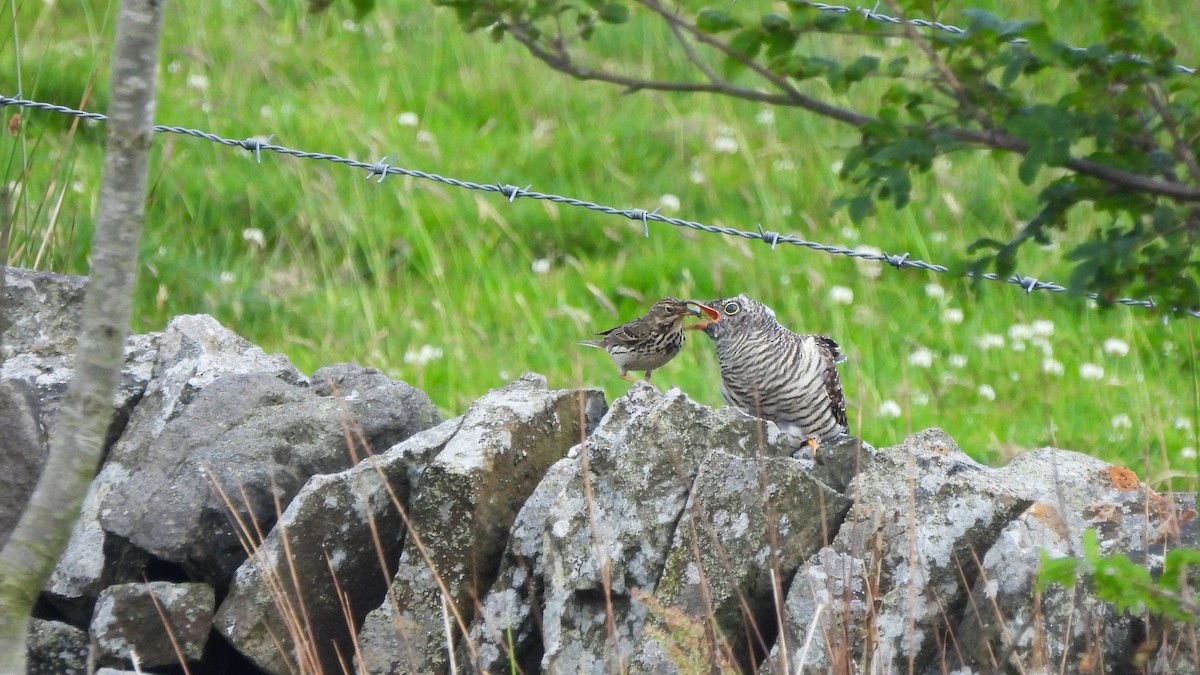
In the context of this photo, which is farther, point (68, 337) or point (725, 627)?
point (68, 337)

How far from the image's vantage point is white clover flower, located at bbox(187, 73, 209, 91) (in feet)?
29.9

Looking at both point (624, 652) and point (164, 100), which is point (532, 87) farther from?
point (624, 652)

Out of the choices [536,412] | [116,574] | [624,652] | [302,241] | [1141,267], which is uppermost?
[1141,267]

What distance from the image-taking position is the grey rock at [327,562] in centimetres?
339

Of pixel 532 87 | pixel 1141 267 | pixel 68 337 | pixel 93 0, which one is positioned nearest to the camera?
pixel 1141 267

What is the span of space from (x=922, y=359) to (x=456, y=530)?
362 cm

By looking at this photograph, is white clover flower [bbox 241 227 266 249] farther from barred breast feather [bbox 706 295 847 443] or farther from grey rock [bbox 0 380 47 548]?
grey rock [bbox 0 380 47 548]

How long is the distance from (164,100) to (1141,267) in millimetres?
7483

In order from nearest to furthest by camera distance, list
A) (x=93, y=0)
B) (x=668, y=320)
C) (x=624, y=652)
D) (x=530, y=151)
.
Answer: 1. (x=624, y=652)
2. (x=668, y=320)
3. (x=530, y=151)
4. (x=93, y=0)

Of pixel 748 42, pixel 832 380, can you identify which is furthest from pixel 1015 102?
pixel 832 380

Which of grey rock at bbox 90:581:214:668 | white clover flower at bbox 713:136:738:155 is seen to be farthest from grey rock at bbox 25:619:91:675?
white clover flower at bbox 713:136:738:155

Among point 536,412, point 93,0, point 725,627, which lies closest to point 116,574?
point 536,412

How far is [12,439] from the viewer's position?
3.79 m

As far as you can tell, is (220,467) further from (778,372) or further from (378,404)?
(778,372)
